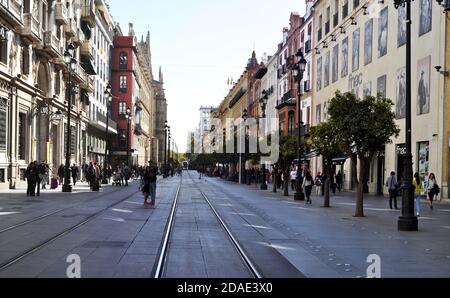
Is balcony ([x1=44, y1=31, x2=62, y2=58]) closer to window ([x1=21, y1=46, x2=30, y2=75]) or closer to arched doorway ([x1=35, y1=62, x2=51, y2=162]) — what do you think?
arched doorway ([x1=35, y1=62, x2=51, y2=162])

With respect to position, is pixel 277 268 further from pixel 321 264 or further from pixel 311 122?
pixel 311 122

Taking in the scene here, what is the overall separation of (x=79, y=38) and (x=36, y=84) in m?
16.3

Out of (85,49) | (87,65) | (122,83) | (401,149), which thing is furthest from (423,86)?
(122,83)

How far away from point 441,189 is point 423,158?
3188 millimetres

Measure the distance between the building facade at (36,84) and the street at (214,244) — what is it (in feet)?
47.7

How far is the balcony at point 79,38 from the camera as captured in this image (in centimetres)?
5487

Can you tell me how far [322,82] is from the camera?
174 ft

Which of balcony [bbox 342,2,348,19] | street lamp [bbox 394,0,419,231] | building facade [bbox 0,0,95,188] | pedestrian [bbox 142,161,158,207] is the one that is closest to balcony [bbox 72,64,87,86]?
building facade [bbox 0,0,95,188]

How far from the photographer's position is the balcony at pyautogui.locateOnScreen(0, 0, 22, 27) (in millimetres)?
32031

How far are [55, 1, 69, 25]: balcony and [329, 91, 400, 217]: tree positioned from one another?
31404mm

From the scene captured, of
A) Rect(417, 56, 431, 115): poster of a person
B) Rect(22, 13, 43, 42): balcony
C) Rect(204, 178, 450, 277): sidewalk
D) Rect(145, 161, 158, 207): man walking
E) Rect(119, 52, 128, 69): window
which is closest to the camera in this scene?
Rect(204, 178, 450, 277): sidewalk

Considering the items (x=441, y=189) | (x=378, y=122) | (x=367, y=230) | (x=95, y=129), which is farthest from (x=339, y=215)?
(x=95, y=129)

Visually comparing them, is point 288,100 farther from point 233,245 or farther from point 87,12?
point 233,245

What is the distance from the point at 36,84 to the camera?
41.0 m
